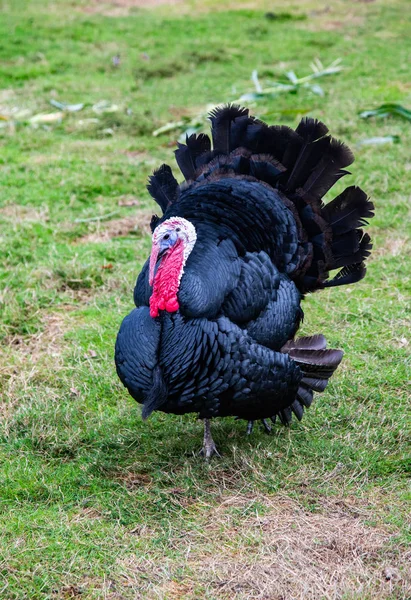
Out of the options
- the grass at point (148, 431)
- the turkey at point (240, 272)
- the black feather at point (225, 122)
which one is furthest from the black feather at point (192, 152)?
the grass at point (148, 431)

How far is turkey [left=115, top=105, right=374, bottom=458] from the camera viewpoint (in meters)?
3.60

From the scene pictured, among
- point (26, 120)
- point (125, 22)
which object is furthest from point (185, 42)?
point (26, 120)

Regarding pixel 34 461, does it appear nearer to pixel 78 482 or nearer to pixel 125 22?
pixel 78 482

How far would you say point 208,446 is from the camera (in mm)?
4168

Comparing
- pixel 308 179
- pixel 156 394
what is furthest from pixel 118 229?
pixel 156 394

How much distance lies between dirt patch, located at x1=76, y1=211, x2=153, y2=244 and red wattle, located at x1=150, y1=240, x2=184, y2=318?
297 cm

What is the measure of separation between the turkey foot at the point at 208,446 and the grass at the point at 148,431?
0.07 m

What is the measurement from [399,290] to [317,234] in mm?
1674

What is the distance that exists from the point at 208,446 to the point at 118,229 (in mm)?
3032

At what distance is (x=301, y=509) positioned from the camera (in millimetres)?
3729

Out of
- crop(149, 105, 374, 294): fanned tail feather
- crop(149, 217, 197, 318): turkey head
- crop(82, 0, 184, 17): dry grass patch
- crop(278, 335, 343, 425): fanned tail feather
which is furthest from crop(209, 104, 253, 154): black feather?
crop(82, 0, 184, 17): dry grass patch

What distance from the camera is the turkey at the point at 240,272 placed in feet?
11.8

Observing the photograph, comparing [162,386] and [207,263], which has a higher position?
[207,263]

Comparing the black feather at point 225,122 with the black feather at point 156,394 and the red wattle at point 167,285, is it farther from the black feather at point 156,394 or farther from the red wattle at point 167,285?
the black feather at point 156,394
